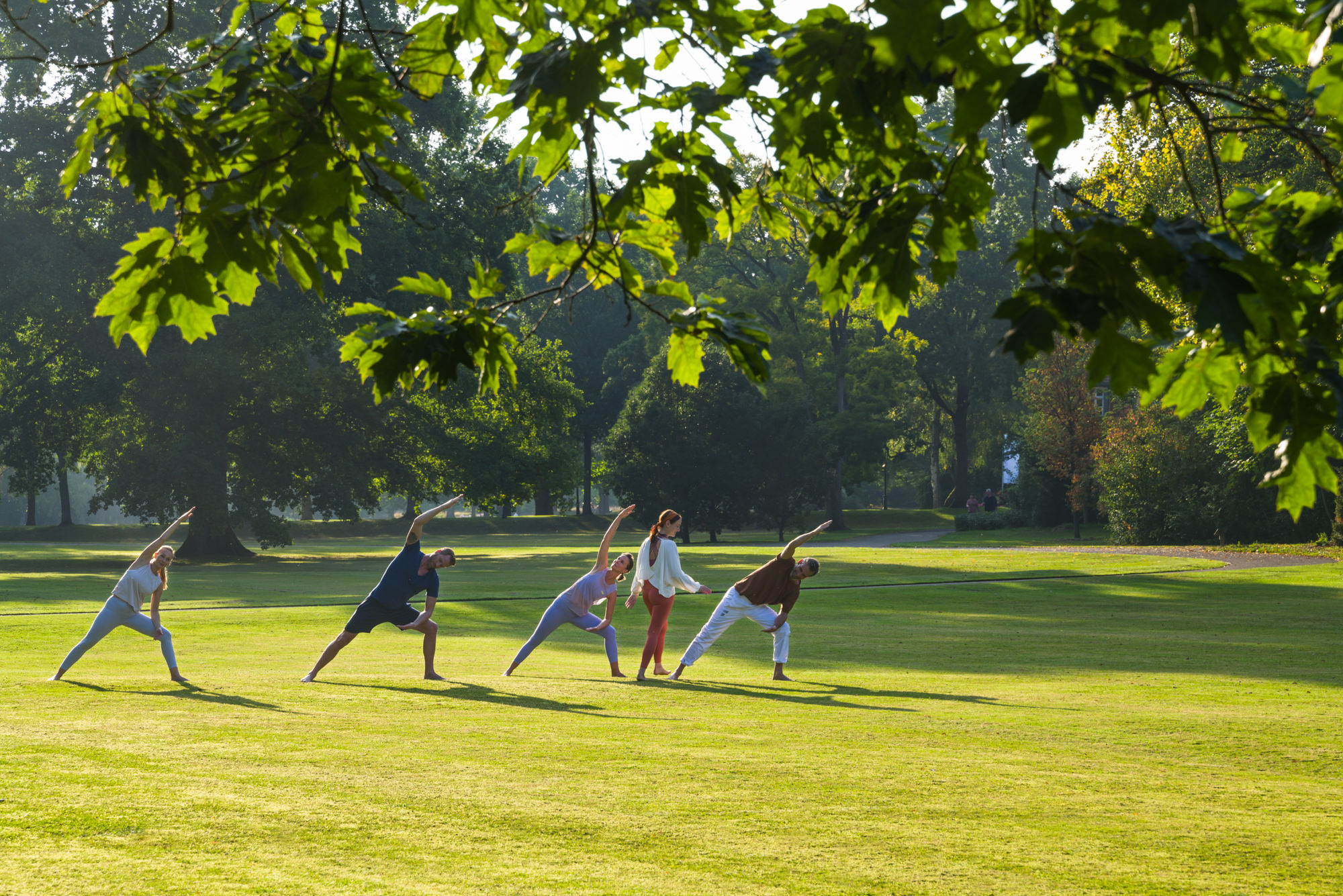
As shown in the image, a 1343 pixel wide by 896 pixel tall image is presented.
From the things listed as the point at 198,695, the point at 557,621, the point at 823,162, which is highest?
the point at 823,162

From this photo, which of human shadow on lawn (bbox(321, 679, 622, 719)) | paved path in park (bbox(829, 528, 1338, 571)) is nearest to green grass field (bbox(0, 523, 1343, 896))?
human shadow on lawn (bbox(321, 679, 622, 719))

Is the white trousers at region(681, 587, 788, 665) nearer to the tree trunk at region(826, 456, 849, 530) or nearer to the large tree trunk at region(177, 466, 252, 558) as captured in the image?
the large tree trunk at region(177, 466, 252, 558)

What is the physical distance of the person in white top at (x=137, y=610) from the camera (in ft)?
43.4

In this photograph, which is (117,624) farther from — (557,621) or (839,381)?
(839,381)

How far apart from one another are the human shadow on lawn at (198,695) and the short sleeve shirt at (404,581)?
193cm

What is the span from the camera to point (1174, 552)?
40.1 meters

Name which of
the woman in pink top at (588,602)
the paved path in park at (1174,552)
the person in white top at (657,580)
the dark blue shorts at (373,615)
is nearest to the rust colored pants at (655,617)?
the person in white top at (657,580)

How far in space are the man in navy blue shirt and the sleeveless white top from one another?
74.4 inches

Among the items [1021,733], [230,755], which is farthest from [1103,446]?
[230,755]

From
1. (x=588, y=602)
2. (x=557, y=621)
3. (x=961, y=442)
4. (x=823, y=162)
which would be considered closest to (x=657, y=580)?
(x=588, y=602)

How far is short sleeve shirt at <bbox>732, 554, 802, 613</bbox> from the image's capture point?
14.0 metres

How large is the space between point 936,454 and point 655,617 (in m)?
74.5

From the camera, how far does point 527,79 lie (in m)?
4.54

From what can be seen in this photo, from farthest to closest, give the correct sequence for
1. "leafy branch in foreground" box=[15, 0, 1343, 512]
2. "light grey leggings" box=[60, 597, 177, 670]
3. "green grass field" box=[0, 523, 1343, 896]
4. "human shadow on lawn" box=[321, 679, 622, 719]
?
"light grey leggings" box=[60, 597, 177, 670]
"human shadow on lawn" box=[321, 679, 622, 719]
"green grass field" box=[0, 523, 1343, 896]
"leafy branch in foreground" box=[15, 0, 1343, 512]
